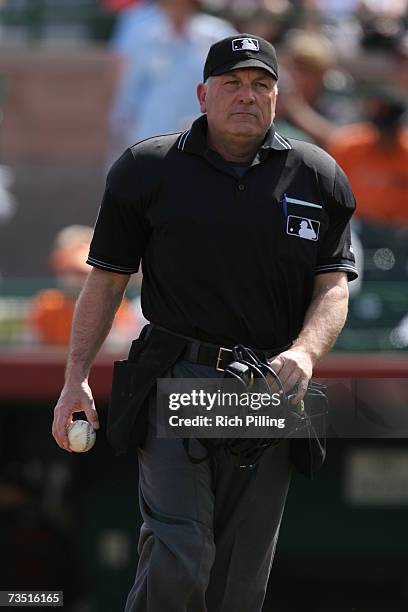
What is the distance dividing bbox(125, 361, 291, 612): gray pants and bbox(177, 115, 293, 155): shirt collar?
66 cm

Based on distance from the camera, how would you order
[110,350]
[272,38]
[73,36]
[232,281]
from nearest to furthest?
1. [232,281]
2. [110,350]
3. [272,38]
4. [73,36]

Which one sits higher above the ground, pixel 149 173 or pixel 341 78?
pixel 341 78

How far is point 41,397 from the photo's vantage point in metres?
7.98

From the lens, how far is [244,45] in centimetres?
399

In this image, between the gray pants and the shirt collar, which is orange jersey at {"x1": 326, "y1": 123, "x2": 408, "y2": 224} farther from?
the gray pants

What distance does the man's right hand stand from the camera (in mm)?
4035

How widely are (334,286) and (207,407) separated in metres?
0.55

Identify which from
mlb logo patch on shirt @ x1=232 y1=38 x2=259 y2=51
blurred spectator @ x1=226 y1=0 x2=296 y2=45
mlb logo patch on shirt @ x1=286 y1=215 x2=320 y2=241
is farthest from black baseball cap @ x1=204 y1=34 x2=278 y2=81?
blurred spectator @ x1=226 y1=0 x2=296 y2=45

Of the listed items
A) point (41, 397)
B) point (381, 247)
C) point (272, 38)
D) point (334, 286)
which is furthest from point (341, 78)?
point (334, 286)

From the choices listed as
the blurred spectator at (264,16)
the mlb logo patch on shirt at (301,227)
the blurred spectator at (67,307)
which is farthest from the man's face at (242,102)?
the blurred spectator at (264,16)

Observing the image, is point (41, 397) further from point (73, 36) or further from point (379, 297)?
point (73, 36)

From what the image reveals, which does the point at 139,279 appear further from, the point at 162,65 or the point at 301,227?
the point at 301,227

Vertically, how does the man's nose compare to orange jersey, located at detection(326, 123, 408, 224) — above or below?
below

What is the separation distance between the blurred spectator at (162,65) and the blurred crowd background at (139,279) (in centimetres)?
1
